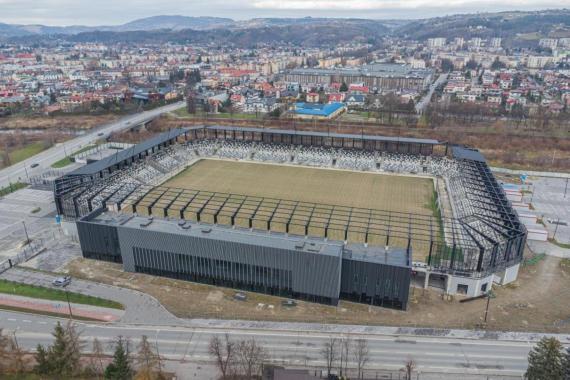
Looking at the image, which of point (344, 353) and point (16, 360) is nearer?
point (16, 360)

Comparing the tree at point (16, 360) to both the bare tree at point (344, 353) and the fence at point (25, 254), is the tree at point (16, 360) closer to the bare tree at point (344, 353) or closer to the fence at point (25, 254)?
the fence at point (25, 254)

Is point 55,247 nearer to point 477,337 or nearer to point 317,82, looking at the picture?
point 477,337

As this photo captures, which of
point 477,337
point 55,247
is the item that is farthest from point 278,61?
point 477,337

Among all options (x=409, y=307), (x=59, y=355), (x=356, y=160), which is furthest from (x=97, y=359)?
(x=356, y=160)

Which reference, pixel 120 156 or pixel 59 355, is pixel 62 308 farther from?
pixel 120 156

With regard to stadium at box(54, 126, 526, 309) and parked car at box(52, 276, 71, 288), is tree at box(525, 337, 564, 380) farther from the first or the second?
parked car at box(52, 276, 71, 288)

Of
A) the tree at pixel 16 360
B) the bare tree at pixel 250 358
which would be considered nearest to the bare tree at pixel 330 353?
the bare tree at pixel 250 358

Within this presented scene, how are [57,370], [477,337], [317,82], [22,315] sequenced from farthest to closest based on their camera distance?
[317,82]
[22,315]
[477,337]
[57,370]
